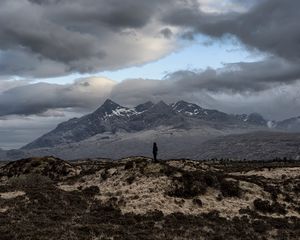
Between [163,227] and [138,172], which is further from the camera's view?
[138,172]

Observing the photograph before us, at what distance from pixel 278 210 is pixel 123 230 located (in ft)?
74.4

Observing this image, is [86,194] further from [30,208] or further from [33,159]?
[33,159]

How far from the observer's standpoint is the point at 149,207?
5066 cm

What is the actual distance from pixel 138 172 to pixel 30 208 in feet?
58.1

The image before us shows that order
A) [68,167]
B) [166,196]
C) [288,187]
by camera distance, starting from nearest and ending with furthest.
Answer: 1. [166,196]
2. [288,187]
3. [68,167]

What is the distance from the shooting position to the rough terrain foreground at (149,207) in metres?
40.9

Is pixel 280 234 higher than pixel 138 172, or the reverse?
pixel 138 172

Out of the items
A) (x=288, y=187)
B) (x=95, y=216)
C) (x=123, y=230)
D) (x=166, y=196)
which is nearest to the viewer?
(x=123, y=230)

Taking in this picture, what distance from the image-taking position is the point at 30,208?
48.5m

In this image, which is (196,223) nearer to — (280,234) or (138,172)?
(280,234)

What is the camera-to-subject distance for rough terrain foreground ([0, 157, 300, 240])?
40938 mm

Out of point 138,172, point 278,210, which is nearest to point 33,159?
point 138,172

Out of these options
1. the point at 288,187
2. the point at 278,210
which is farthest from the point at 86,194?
the point at 288,187

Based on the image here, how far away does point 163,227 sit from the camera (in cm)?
4378
